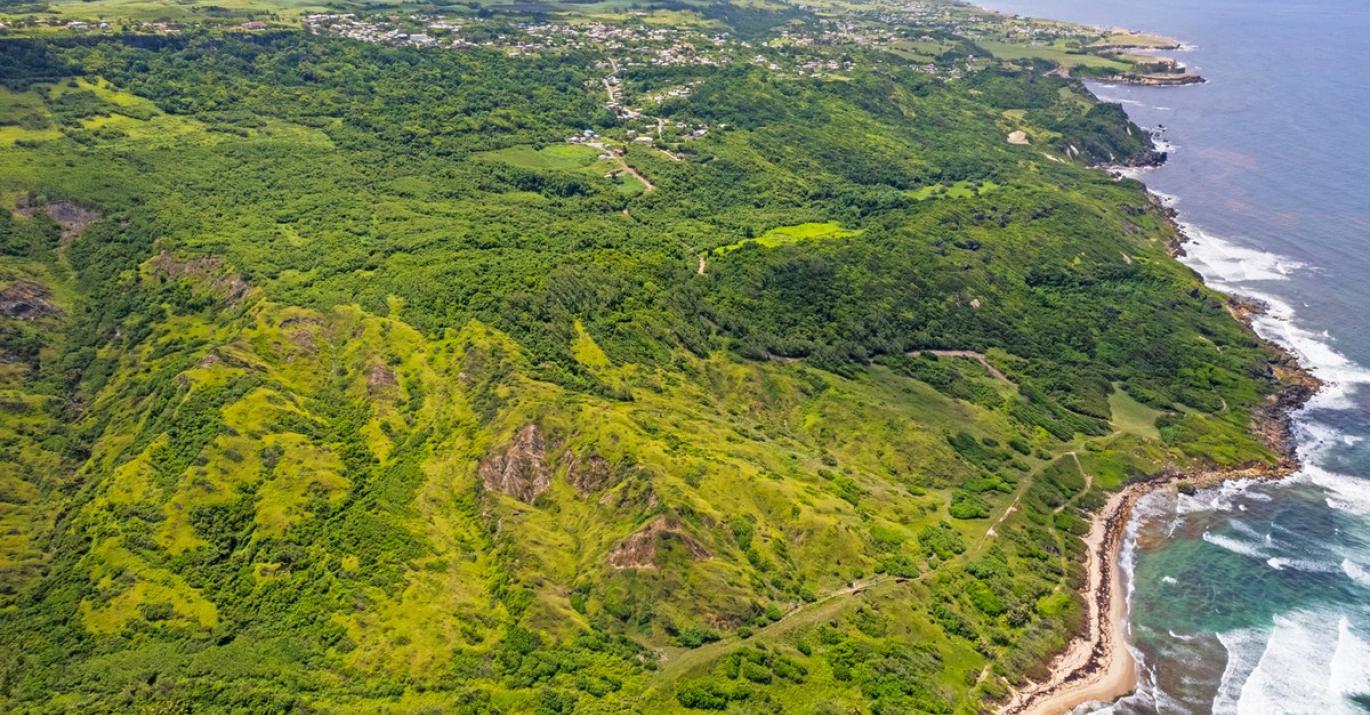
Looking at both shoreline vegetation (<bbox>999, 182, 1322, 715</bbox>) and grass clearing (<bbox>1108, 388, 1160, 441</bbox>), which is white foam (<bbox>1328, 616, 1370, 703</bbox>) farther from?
grass clearing (<bbox>1108, 388, 1160, 441</bbox>)

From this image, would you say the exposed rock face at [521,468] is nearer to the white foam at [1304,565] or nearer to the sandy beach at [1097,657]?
the sandy beach at [1097,657]

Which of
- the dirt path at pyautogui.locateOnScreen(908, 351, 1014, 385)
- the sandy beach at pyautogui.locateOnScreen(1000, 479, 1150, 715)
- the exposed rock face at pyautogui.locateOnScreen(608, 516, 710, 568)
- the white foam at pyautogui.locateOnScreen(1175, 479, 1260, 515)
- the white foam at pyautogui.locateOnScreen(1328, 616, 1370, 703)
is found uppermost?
the exposed rock face at pyautogui.locateOnScreen(608, 516, 710, 568)

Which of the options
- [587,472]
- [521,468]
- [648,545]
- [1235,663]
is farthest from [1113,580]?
[521,468]

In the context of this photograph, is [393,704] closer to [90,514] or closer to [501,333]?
[90,514]

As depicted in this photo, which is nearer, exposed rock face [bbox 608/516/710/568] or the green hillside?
the green hillside

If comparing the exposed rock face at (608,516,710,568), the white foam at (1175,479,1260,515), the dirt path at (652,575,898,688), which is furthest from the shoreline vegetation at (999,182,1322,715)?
the exposed rock face at (608,516,710,568)

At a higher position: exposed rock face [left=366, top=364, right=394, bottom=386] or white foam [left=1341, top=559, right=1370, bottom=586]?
exposed rock face [left=366, top=364, right=394, bottom=386]
